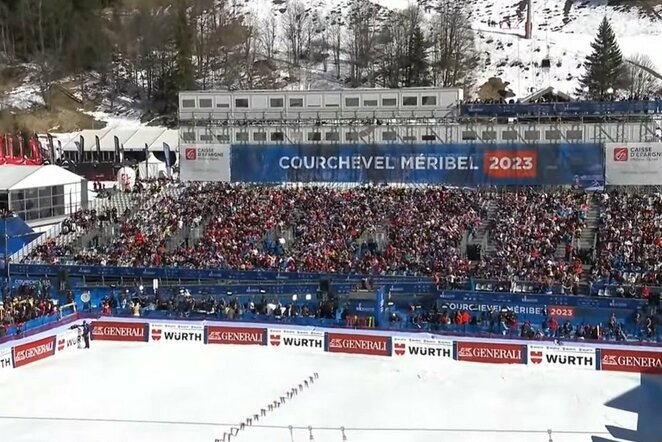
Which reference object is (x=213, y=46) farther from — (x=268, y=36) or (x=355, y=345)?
(x=355, y=345)

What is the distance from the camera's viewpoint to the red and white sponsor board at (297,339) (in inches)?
930

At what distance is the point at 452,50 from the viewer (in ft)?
254

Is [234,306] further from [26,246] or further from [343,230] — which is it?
[26,246]

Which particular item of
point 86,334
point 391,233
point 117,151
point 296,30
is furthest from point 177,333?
point 296,30

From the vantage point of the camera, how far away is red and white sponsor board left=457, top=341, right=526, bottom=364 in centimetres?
2184

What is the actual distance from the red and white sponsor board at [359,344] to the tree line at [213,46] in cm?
5416

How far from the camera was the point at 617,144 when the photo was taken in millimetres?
36062

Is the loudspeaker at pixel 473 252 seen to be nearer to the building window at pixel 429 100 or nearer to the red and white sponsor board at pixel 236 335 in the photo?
the red and white sponsor board at pixel 236 335

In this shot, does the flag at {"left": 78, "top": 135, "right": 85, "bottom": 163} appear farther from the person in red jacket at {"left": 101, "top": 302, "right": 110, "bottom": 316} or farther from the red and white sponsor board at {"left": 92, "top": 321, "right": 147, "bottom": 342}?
the red and white sponsor board at {"left": 92, "top": 321, "right": 147, "bottom": 342}

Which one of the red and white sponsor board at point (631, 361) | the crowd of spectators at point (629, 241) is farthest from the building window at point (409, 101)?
the red and white sponsor board at point (631, 361)

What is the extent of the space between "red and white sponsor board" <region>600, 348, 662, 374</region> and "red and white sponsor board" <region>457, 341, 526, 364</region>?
7.32ft

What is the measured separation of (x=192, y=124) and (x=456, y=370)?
86.0ft

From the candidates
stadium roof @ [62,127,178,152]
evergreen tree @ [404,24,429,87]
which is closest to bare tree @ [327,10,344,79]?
evergreen tree @ [404,24,429,87]

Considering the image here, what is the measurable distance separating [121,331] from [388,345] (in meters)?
8.75
